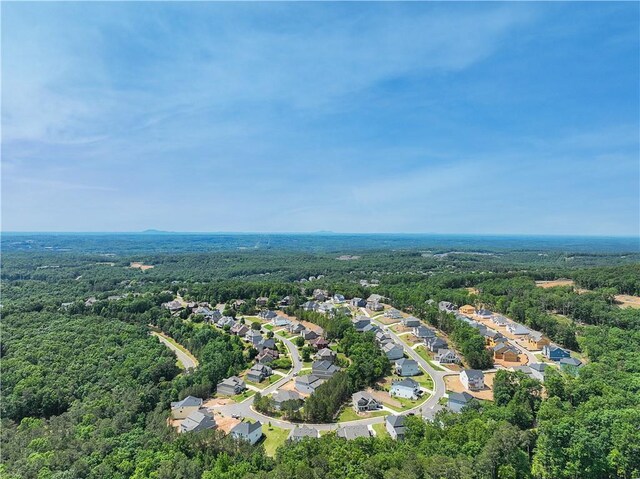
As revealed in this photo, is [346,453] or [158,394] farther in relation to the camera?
[158,394]

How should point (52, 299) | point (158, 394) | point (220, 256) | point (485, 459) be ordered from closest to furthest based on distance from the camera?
point (485, 459) < point (158, 394) < point (52, 299) < point (220, 256)

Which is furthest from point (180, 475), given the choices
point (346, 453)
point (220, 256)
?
point (220, 256)

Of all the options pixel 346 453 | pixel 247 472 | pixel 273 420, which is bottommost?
pixel 273 420

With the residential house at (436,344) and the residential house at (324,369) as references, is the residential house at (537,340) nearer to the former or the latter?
the residential house at (436,344)

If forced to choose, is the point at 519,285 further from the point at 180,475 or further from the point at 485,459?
the point at 180,475

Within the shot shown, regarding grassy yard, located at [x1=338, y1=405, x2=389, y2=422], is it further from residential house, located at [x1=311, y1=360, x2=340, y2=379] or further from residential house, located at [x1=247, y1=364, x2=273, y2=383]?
residential house, located at [x1=247, y1=364, x2=273, y2=383]

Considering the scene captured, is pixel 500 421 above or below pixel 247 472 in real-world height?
above

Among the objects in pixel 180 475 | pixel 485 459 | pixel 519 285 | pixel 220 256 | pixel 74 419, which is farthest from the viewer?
pixel 220 256
